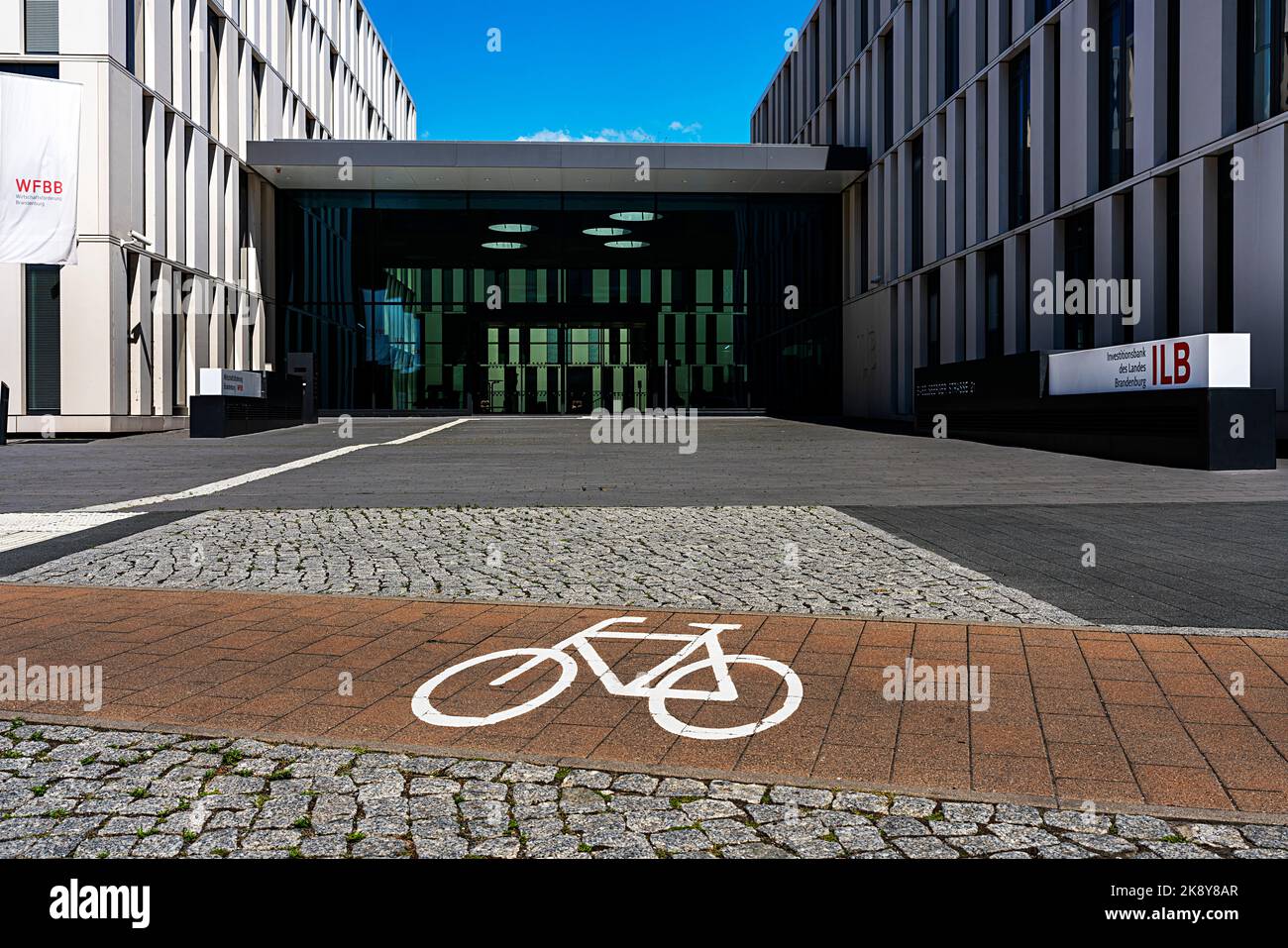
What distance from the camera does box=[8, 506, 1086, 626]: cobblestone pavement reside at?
6.71 metres

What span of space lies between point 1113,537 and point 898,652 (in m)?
4.74

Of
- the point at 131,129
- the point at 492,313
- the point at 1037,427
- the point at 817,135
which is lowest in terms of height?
the point at 1037,427

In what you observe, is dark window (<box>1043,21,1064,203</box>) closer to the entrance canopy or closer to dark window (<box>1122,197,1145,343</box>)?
dark window (<box>1122,197,1145,343</box>)

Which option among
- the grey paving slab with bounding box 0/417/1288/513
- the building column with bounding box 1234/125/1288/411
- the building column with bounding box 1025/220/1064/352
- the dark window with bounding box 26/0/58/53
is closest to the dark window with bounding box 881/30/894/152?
the building column with bounding box 1025/220/1064/352

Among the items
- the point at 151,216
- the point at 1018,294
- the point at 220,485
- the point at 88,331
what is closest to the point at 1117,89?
the point at 1018,294

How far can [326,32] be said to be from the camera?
159 feet

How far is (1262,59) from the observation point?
18.9 meters

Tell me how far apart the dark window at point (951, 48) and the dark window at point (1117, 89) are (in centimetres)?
782

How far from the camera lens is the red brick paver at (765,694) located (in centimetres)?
368

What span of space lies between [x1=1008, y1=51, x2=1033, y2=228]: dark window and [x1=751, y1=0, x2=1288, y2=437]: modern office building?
0.20ft

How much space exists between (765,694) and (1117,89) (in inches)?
907

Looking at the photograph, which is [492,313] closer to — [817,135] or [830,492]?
[817,135]

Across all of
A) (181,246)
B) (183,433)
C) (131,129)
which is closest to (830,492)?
(183,433)

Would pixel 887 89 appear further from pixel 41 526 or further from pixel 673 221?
pixel 41 526
